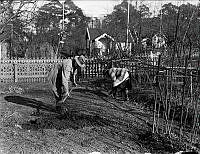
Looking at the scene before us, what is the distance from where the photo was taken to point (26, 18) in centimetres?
1534

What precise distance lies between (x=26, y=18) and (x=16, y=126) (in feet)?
31.0

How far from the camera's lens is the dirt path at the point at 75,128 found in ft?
18.4

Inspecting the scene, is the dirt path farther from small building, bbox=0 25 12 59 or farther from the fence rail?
the fence rail

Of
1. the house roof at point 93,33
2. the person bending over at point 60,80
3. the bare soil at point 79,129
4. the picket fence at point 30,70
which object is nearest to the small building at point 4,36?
the picket fence at point 30,70

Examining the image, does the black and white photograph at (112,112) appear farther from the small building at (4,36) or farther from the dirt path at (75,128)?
the small building at (4,36)

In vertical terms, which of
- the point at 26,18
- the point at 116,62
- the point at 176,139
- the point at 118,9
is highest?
the point at 118,9

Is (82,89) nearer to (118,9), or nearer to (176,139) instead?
(176,139)

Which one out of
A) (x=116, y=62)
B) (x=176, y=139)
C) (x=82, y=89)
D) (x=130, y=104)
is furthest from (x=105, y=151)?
(x=116, y=62)

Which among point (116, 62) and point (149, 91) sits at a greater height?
point (116, 62)

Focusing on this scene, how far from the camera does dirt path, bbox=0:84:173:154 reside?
560cm

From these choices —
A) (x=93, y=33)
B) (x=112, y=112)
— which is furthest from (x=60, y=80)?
(x=93, y=33)

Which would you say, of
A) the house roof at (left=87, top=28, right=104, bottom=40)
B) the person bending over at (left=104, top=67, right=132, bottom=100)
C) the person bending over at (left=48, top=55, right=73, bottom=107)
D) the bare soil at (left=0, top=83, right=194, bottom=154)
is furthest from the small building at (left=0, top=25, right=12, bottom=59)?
the house roof at (left=87, top=28, right=104, bottom=40)

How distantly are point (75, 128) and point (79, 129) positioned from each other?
0.29 feet

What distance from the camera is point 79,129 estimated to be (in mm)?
6742
